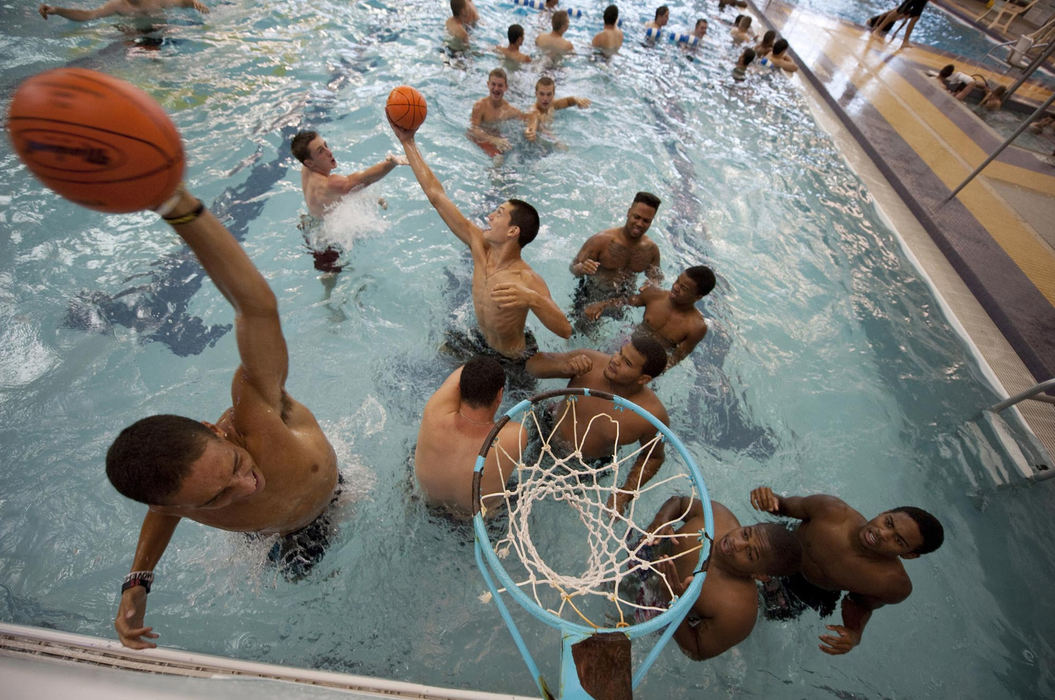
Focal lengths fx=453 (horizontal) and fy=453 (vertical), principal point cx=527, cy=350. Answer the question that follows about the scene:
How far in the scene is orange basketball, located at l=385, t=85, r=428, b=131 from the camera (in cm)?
339

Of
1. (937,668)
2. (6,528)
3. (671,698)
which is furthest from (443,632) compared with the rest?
(937,668)

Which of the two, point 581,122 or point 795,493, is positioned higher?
point 581,122

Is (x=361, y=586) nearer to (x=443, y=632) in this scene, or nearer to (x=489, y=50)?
(x=443, y=632)

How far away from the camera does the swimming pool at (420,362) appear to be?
295 cm

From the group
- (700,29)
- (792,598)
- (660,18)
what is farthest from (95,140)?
(700,29)

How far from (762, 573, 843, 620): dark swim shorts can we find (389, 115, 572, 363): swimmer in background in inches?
89.5

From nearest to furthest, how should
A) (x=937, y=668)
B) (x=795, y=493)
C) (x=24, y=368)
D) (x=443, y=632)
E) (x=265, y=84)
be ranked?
(x=443, y=632) < (x=937, y=668) < (x=24, y=368) < (x=795, y=493) < (x=265, y=84)

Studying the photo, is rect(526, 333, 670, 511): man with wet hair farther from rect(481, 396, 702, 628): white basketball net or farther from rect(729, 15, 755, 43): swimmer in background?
A: rect(729, 15, 755, 43): swimmer in background

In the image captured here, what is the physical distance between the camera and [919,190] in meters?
7.37

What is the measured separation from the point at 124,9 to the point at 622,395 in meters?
10.3

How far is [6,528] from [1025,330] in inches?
386

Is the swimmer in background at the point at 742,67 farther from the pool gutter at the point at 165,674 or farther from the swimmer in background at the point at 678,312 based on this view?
the pool gutter at the point at 165,674

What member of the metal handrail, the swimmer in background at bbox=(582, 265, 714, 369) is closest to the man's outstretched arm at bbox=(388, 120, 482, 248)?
the swimmer in background at bbox=(582, 265, 714, 369)

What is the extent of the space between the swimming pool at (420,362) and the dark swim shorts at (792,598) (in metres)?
0.21
